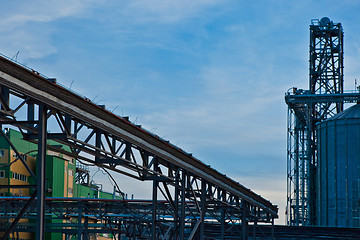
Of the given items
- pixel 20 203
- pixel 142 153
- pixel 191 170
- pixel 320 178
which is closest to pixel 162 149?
pixel 142 153

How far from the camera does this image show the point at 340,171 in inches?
2773


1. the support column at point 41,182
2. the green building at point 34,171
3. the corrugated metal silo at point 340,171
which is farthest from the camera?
the green building at point 34,171

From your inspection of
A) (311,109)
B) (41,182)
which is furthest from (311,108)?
(41,182)

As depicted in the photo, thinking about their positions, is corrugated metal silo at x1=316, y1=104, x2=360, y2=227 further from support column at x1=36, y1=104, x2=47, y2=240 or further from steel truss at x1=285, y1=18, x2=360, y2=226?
support column at x1=36, y1=104, x2=47, y2=240

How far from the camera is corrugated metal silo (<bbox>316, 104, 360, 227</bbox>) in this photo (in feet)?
229

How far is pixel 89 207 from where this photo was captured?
58.8 m

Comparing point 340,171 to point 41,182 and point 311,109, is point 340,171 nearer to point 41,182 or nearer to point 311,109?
point 311,109

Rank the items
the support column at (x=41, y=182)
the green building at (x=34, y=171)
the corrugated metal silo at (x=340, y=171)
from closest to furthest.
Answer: the support column at (x=41, y=182), the corrugated metal silo at (x=340, y=171), the green building at (x=34, y=171)

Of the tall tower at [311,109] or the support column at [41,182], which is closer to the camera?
the support column at [41,182]

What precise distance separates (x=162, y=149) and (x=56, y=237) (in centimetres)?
5943

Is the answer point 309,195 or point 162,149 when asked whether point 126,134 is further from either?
point 309,195

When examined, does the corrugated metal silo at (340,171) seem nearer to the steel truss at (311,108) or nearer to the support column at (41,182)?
the steel truss at (311,108)

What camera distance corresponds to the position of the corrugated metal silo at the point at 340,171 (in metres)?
69.8

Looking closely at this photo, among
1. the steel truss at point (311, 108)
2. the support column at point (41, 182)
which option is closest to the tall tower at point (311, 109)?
the steel truss at point (311, 108)
